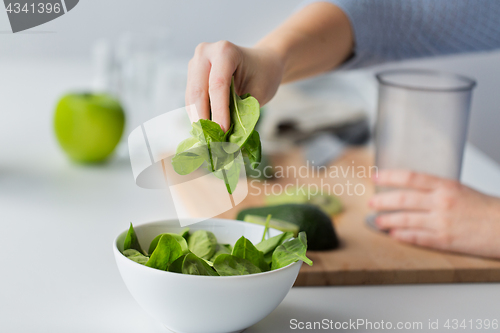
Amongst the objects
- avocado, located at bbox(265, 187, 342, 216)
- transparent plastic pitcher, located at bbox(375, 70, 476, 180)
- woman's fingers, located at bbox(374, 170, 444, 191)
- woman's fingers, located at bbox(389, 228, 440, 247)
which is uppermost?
transparent plastic pitcher, located at bbox(375, 70, 476, 180)

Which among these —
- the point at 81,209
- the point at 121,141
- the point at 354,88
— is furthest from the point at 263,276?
the point at 354,88

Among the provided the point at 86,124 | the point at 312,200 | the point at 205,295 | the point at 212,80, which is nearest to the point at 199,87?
the point at 212,80

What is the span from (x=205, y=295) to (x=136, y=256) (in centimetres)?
10

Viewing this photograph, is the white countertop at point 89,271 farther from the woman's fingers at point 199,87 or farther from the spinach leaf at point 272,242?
Answer: the woman's fingers at point 199,87

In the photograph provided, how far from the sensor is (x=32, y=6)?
189 centimetres

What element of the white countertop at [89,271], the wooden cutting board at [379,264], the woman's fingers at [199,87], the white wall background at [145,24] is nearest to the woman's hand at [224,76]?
the woman's fingers at [199,87]

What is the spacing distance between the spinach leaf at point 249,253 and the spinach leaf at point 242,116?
0.10 metres

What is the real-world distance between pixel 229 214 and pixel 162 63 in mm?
1022

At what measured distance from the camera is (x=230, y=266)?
1.66 feet

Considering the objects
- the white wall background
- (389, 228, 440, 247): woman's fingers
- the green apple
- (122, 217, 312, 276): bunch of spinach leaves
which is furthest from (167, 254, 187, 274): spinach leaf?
the white wall background

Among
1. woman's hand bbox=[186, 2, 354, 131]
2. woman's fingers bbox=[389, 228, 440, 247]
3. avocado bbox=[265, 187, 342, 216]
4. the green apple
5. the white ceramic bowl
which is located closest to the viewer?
the white ceramic bowl

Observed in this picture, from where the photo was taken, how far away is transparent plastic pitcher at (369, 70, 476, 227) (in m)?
0.89

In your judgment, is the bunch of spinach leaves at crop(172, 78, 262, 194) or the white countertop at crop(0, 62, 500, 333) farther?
the white countertop at crop(0, 62, 500, 333)

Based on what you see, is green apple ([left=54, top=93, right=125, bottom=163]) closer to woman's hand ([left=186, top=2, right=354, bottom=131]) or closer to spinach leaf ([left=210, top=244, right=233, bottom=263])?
woman's hand ([left=186, top=2, right=354, bottom=131])
